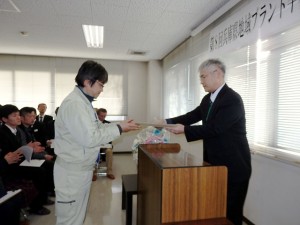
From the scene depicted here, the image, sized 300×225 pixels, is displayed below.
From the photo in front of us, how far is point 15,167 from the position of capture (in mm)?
2646

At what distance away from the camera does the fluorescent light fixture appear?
3735mm

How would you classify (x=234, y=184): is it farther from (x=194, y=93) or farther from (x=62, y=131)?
(x=194, y=93)

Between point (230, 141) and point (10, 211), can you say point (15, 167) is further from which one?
point (230, 141)

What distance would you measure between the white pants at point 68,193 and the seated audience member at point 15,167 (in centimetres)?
143

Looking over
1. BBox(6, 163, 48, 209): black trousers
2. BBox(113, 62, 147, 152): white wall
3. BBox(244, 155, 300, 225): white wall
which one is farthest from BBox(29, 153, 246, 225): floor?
BBox(113, 62, 147, 152): white wall

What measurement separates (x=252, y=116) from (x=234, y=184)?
1.21 metres

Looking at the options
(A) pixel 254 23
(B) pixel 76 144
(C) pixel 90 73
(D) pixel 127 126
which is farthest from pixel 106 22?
(B) pixel 76 144

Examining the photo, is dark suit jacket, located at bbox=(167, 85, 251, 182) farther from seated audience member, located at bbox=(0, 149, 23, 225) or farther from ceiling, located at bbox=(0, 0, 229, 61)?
ceiling, located at bbox=(0, 0, 229, 61)

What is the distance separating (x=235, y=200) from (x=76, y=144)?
107cm

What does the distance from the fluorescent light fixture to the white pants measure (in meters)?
2.83

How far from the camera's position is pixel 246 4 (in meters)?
2.57

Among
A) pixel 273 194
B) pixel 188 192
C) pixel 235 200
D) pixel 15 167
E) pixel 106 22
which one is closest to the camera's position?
pixel 188 192

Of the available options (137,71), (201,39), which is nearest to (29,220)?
(201,39)

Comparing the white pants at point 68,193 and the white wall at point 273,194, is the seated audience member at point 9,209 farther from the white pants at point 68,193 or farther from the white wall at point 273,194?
the white wall at point 273,194
